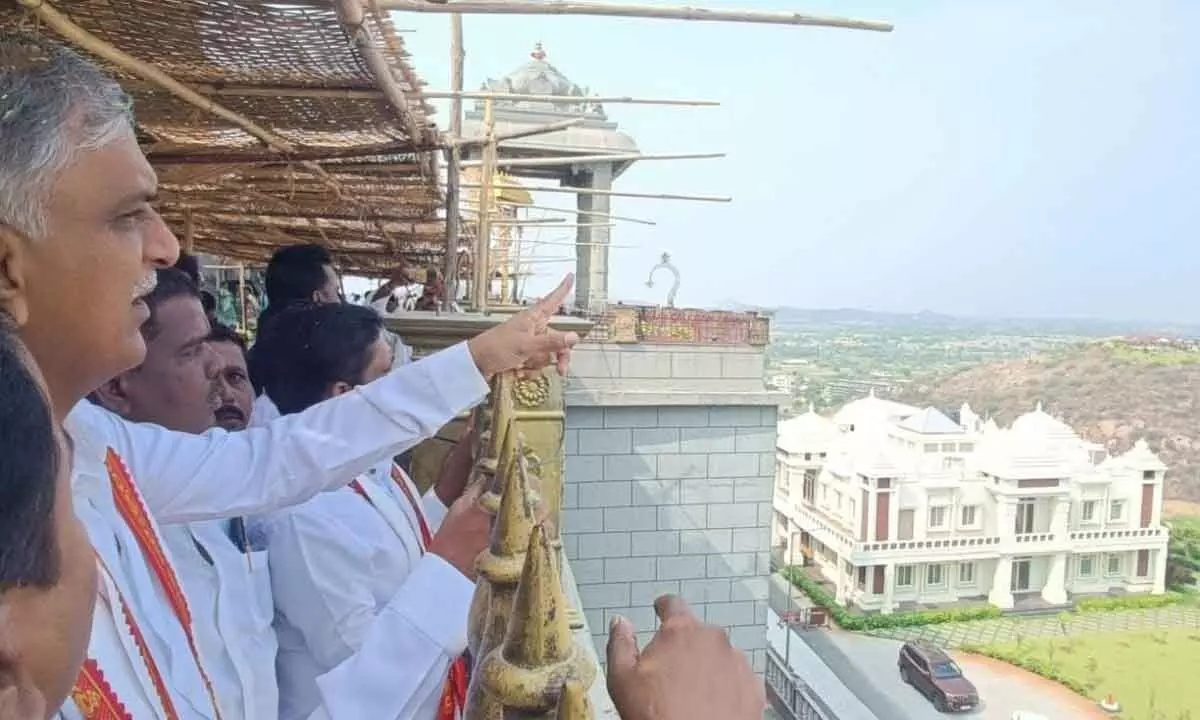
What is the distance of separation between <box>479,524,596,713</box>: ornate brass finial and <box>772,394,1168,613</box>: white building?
16.5 metres

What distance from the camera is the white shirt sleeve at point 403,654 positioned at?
115 cm

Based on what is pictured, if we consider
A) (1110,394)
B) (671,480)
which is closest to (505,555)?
(671,480)

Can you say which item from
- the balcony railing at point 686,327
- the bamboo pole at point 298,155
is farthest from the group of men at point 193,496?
the balcony railing at point 686,327

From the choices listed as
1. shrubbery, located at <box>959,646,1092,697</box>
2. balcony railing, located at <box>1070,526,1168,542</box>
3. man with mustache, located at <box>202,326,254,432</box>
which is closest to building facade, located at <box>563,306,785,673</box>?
man with mustache, located at <box>202,326,254,432</box>

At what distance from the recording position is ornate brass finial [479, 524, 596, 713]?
682mm

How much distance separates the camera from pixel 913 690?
14.9m

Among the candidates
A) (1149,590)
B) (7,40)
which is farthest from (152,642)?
(1149,590)

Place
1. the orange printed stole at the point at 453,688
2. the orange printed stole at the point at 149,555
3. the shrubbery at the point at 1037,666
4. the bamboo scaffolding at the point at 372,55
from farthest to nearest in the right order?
the shrubbery at the point at 1037,666, the bamboo scaffolding at the point at 372,55, the orange printed stole at the point at 453,688, the orange printed stole at the point at 149,555

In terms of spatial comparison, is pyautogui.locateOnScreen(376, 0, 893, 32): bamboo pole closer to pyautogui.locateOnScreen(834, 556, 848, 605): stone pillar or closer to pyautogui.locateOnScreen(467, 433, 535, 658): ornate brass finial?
pyautogui.locateOnScreen(467, 433, 535, 658): ornate brass finial

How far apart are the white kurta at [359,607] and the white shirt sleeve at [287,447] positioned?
68 mm

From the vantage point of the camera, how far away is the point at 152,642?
1.10 m

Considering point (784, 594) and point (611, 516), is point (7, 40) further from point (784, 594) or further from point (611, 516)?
point (784, 594)

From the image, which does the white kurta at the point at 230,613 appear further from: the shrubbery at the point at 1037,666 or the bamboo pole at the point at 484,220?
the shrubbery at the point at 1037,666

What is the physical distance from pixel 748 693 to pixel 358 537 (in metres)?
0.91
